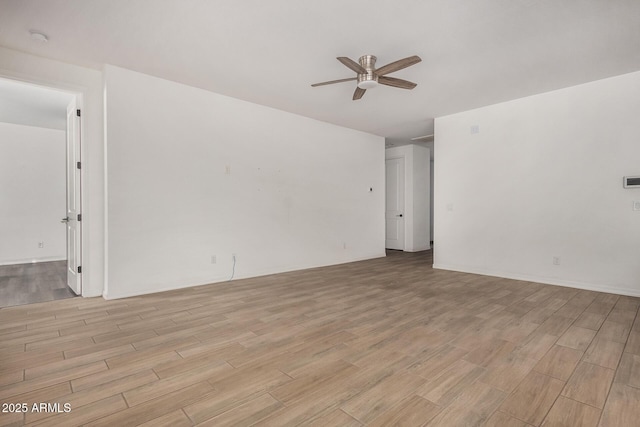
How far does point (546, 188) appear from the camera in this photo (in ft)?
15.0

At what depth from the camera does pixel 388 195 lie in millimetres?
8484

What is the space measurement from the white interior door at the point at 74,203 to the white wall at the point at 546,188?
5.72 metres

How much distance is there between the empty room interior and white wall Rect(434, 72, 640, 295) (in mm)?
27

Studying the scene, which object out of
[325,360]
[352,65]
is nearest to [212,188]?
[352,65]

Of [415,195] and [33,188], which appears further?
[415,195]

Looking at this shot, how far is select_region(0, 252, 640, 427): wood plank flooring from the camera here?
5.35 ft

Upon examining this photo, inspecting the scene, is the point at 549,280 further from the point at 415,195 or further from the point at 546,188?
the point at 415,195

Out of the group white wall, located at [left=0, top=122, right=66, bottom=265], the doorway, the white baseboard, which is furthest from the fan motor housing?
white wall, located at [left=0, top=122, right=66, bottom=265]

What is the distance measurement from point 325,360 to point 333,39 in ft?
9.70

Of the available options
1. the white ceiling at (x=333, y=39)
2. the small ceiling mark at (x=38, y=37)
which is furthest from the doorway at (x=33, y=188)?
the white ceiling at (x=333, y=39)

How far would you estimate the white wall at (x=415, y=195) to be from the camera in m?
8.02

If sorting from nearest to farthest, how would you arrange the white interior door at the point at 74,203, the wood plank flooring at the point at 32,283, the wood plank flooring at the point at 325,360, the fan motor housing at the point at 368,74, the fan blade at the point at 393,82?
the wood plank flooring at the point at 325,360
the fan motor housing at the point at 368,74
the fan blade at the point at 393,82
the wood plank flooring at the point at 32,283
the white interior door at the point at 74,203

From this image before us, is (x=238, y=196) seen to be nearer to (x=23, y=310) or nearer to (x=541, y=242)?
(x=23, y=310)

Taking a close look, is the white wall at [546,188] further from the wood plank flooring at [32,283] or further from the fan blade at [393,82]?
the wood plank flooring at [32,283]
